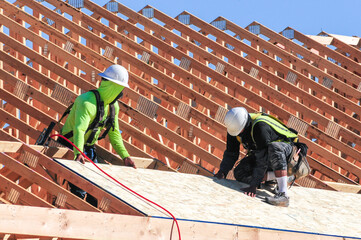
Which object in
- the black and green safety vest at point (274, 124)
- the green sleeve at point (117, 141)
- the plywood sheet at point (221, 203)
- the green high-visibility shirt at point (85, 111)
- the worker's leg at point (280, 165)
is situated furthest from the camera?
the green sleeve at point (117, 141)

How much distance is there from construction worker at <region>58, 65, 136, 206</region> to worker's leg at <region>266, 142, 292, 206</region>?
1445 mm

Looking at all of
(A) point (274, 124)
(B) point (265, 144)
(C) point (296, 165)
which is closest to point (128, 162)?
(B) point (265, 144)

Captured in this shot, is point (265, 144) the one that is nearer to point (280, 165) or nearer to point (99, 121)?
point (280, 165)

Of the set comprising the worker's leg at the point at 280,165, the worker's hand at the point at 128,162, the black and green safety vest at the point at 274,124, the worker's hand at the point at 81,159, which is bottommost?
the worker's hand at the point at 81,159

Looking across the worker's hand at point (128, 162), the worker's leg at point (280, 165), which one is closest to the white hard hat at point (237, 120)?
the worker's leg at point (280, 165)

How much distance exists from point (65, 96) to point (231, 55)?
3.14 metres

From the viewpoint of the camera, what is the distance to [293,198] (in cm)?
826

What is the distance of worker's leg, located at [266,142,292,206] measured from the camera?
790 centimetres

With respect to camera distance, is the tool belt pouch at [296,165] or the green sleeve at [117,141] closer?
the tool belt pouch at [296,165]

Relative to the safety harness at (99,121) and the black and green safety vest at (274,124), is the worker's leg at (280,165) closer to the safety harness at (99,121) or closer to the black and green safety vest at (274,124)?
the black and green safety vest at (274,124)

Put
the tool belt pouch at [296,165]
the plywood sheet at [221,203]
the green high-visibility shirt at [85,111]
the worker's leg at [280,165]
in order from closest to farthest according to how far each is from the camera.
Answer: the plywood sheet at [221,203] < the green high-visibility shirt at [85,111] < the worker's leg at [280,165] < the tool belt pouch at [296,165]

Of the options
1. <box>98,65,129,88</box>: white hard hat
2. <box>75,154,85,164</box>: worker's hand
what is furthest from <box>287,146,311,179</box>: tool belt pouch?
<box>75,154,85,164</box>: worker's hand

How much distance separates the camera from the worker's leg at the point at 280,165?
7.90 m

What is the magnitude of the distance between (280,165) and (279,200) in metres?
0.35
